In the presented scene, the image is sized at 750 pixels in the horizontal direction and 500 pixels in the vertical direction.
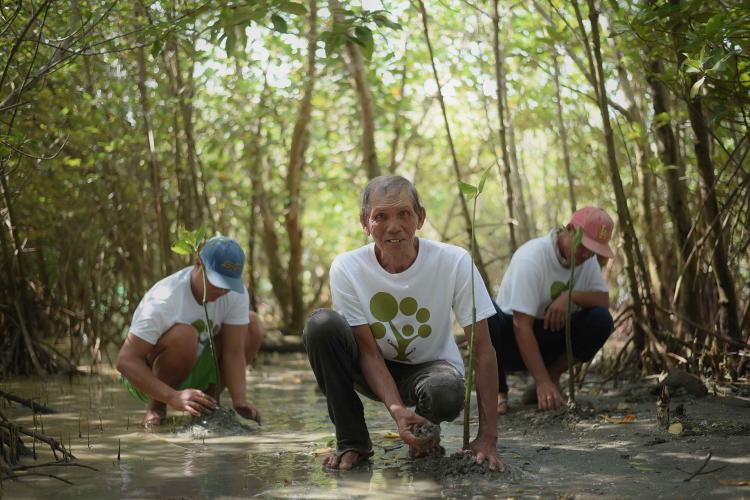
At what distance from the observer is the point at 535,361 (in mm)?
3980

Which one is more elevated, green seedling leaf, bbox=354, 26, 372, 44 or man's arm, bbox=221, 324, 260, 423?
green seedling leaf, bbox=354, 26, 372, 44

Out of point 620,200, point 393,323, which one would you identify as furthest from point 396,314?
point 620,200

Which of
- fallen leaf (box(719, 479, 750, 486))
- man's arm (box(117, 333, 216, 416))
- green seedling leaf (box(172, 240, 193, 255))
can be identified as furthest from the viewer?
man's arm (box(117, 333, 216, 416))

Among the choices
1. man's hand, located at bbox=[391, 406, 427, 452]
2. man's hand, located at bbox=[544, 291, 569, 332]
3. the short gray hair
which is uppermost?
the short gray hair

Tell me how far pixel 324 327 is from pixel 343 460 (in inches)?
18.0

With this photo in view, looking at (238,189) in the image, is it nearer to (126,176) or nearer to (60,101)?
(126,176)

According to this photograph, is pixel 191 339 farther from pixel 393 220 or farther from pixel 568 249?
pixel 568 249

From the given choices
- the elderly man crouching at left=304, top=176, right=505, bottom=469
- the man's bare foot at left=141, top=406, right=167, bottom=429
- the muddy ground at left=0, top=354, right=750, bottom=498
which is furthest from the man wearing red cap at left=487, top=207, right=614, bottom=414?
A: the man's bare foot at left=141, top=406, right=167, bottom=429

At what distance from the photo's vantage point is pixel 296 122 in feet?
28.9

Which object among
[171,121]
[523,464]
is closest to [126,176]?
[171,121]

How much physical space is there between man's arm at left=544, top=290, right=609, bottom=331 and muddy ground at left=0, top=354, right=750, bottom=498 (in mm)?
411

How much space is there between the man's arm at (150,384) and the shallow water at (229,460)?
0.15 m

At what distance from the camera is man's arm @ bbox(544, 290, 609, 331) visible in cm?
411

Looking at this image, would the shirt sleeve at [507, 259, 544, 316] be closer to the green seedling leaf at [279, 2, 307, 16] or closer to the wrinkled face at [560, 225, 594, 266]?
the wrinkled face at [560, 225, 594, 266]
